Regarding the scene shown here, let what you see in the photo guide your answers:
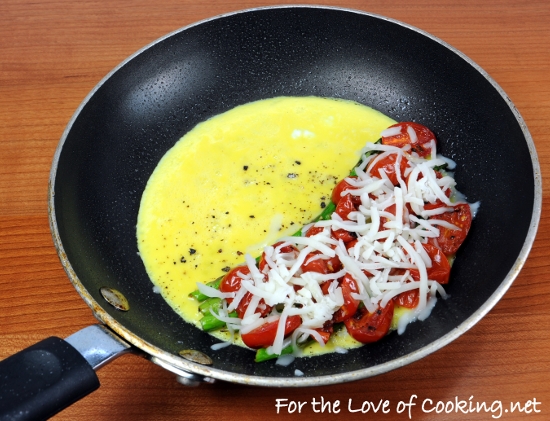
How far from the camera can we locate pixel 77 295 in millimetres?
1411

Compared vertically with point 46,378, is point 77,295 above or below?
below

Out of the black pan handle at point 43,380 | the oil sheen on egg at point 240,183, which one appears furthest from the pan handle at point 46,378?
the oil sheen on egg at point 240,183

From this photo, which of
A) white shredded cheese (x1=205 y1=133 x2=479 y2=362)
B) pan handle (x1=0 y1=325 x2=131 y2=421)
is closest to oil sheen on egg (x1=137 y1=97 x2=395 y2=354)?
white shredded cheese (x1=205 y1=133 x2=479 y2=362)

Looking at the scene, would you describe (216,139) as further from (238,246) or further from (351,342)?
(351,342)

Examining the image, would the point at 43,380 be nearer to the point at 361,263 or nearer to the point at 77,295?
the point at 77,295

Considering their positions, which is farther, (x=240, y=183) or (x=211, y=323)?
(x=240, y=183)

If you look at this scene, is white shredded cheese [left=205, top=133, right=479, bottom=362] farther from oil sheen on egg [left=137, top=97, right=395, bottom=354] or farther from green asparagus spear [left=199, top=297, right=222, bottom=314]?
oil sheen on egg [left=137, top=97, right=395, bottom=354]

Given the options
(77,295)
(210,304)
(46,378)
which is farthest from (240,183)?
(46,378)

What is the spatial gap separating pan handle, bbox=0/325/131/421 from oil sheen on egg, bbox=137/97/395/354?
0.41 metres

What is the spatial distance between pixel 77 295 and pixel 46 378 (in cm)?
54

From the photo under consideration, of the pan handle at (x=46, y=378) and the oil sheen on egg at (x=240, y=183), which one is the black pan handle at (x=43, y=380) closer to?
the pan handle at (x=46, y=378)

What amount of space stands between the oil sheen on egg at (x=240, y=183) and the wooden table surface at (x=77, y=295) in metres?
0.24

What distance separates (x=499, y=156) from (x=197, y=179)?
87 cm

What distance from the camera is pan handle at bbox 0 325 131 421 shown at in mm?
863
